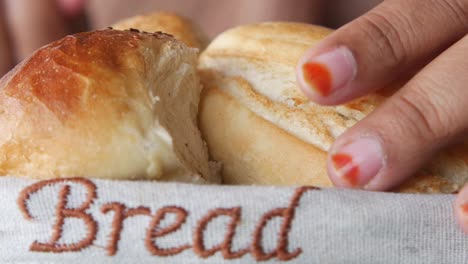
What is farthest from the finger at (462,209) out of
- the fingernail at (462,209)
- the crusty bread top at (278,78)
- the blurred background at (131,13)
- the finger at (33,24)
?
the finger at (33,24)

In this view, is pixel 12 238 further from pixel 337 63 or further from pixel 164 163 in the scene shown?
pixel 337 63

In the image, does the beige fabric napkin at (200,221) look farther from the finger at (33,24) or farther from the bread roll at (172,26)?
the finger at (33,24)

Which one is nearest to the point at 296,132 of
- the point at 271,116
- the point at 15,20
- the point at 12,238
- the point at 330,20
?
the point at 271,116

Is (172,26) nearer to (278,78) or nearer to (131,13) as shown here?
(278,78)

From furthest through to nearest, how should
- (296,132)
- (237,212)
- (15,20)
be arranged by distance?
(15,20)
(296,132)
(237,212)

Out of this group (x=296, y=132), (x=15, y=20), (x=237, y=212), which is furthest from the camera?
(x=15, y=20)

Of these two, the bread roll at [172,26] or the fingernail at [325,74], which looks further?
the bread roll at [172,26]

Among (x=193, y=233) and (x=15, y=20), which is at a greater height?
(x=193, y=233)
